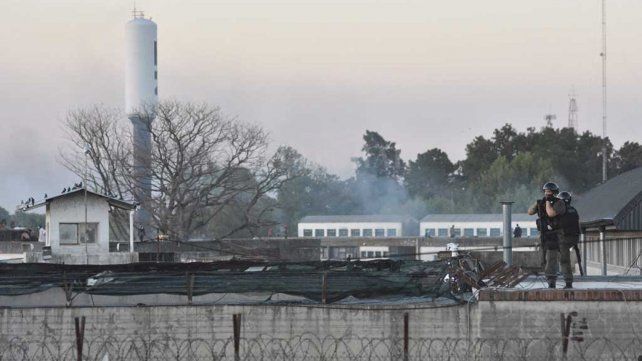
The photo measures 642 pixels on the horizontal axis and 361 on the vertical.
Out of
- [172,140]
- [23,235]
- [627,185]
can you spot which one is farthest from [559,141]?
[627,185]

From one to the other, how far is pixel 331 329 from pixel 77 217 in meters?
27.1

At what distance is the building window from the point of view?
48.7 m

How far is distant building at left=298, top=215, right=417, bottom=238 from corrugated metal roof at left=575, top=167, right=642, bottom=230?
3150 inches

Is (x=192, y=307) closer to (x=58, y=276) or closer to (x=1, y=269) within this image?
(x=58, y=276)

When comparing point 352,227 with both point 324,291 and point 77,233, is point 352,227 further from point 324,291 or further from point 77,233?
point 324,291

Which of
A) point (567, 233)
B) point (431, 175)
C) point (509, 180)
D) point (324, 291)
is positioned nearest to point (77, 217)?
point (324, 291)

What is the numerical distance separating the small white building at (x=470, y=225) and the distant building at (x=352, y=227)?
263 cm

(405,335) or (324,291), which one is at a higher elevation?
(324,291)

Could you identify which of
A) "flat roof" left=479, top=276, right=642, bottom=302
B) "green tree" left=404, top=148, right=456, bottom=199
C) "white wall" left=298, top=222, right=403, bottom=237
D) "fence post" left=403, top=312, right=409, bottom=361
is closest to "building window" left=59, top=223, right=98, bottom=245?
"fence post" left=403, top=312, right=409, bottom=361

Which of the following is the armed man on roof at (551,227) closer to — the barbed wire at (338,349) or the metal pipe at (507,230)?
the barbed wire at (338,349)

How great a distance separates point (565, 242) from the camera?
2303 centimetres

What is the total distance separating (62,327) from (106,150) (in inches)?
2547

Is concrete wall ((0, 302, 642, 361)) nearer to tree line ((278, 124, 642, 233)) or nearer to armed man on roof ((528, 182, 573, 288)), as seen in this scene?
armed man on roof ((528, 182, 573, 288))

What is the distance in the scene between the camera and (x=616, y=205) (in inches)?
1467
